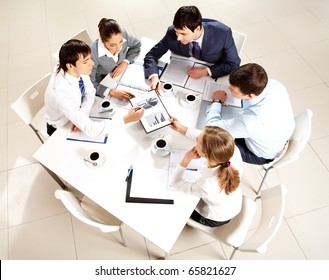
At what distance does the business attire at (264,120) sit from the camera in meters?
1.62

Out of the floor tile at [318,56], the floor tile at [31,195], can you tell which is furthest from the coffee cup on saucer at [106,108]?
Answer: the floor tile at [318,56]

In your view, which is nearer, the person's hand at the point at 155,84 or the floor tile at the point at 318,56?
the person's hand at the point at 155,84

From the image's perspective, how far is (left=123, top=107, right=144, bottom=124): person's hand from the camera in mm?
1715

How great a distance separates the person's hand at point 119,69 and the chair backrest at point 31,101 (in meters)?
0.52

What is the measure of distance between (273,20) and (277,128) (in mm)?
2552

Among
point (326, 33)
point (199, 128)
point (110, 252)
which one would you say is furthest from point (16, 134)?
point (326, 33)

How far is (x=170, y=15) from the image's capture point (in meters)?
3.77

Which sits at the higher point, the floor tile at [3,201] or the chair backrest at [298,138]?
the chair backrest at [298,138]

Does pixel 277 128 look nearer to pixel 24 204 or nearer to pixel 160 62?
pixel 160 62

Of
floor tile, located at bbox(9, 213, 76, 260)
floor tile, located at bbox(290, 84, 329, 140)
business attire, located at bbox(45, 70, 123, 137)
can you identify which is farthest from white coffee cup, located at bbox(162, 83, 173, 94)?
floor tile, located at bbox(290, 84, 329, 140)

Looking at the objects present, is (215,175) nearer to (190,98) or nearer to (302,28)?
(190,98)

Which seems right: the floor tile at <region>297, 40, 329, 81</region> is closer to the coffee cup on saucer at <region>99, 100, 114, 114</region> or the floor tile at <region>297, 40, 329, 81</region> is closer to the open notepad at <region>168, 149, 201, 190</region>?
the open notepad at <region>168, 149, 201, 190</region>

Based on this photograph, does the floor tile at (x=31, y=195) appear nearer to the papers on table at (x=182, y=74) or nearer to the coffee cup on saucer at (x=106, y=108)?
the coffee cup on saucer at (x=106, y=108)

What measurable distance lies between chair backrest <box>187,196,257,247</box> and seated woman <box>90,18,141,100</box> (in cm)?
106
